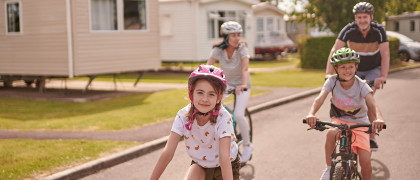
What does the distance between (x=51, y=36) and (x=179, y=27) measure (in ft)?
38.1

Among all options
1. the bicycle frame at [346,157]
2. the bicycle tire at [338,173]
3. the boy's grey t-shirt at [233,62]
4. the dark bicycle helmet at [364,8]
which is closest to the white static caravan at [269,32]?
Answer: the boy's grey t-shirt at [233,62]

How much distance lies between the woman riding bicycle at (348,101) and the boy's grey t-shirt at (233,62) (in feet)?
6.40

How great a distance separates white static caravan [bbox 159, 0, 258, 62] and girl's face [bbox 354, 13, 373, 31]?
834 inches

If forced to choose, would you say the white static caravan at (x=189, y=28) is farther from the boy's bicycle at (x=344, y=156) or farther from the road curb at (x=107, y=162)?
the boy's bicycle at (x=344, y=156)

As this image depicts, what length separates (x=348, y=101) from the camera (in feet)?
17.5

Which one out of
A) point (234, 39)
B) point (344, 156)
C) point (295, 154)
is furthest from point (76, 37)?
point (344, 156)

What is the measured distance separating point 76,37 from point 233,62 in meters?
10.5

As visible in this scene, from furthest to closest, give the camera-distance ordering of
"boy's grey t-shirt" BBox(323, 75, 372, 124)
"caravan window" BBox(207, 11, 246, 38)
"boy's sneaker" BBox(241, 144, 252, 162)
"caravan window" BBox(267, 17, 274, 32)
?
"caravan window" BBox(267, 17, 274, 32) < "caravan window" BBox(207, 11, 246, 38) < "boy's sneaker" BBox(241, 144, 252, 162) < "boy's grey t-shirt" BBox(323, 75, 372, 124)

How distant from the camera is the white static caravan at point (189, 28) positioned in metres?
27.5

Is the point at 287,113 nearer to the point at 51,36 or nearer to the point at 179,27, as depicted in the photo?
the point at 51,36

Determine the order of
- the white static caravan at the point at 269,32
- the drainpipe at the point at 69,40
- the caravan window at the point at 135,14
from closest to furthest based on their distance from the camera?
the drainpipe at the point at 69,40, the caravan window at the point at 135,14, the white static caravan at the point at 269,32

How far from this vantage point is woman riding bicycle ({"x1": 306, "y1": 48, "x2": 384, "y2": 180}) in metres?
5.14

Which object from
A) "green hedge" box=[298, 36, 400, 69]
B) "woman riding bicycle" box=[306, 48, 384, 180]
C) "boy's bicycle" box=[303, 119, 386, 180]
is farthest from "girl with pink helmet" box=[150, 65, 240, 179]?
"green hedge" box=[298, 36, 400, 69]

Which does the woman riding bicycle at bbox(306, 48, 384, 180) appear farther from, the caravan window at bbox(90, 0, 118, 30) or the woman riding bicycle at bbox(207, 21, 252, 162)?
the caravan window at bbox(90, 0, 118, 30)
